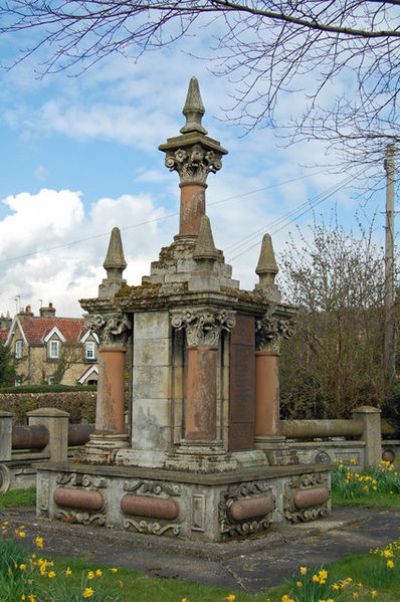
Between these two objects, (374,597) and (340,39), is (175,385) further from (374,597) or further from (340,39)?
(340,39)

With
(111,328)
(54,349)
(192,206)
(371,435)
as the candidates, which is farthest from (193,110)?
(54,349)

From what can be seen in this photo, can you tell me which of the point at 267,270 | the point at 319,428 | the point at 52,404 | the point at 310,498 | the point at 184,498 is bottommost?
the point at 310,498

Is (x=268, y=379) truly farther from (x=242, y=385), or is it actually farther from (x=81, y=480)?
(x=81, y=480)

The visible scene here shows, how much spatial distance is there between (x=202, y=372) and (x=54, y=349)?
48.1 metres

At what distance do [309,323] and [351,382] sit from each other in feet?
6.64

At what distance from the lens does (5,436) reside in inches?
517

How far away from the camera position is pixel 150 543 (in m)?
8.30

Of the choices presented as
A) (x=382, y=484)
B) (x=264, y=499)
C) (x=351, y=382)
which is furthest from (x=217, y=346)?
(x=351, y=382)

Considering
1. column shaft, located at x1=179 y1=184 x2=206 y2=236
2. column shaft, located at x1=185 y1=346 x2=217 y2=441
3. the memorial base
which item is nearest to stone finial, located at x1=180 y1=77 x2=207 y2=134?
column shaft, located at x1=179 y1=184 x2=206 y2=236

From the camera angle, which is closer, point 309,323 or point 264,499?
point 264,499

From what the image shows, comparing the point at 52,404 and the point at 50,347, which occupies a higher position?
the point at 50,347

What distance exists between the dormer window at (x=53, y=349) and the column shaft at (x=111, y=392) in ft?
153

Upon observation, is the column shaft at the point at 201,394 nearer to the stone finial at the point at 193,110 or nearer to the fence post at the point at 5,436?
the stone finial at the point at 193,110

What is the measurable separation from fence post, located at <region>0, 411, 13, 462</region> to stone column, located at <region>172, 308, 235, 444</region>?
511 centimetres
